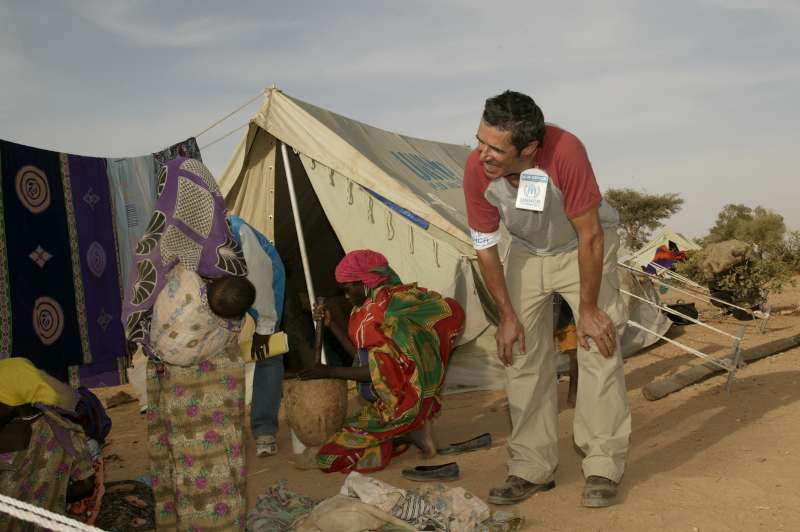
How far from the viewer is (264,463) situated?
14.5 feet

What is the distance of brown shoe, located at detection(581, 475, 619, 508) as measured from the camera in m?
2.99

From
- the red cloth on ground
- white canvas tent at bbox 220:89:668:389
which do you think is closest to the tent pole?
white canvas tent at bbox 220:89:668:389

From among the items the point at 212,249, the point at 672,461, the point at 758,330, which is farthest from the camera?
the point at 758,330

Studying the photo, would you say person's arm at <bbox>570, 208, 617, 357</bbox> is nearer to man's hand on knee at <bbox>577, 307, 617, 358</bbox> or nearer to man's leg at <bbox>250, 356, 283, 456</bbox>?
man's hand on knee at <bbox>577, 307, 617, 358</bbox>

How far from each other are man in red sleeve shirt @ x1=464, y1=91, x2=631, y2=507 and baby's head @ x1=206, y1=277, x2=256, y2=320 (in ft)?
3.22

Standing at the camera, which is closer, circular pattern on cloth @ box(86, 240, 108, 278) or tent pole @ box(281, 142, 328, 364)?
circular pattern on cloth @ box(86, 240, 108, 278)

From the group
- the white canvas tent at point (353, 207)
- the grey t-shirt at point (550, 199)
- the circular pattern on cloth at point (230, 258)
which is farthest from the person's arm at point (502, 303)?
the white canvas tent at point (353, 207)

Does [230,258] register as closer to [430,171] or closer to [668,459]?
[668,459]

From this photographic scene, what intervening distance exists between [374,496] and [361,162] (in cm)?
337

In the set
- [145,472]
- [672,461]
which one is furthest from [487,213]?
[145,472]

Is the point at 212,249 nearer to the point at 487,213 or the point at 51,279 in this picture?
the point at 487,213

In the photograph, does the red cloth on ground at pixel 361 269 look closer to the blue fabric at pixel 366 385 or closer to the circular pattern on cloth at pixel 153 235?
the blue fabric at pixel 366 385

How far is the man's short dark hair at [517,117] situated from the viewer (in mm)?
2766

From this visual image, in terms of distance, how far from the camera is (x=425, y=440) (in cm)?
419
